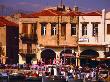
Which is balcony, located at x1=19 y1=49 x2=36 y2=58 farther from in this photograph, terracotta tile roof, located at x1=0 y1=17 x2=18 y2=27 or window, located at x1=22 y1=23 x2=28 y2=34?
terracotta tile roof, located at x1=0 y1=17 x2=18 y2=27

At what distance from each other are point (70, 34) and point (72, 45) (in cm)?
151

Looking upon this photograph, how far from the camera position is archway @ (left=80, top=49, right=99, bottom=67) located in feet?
243

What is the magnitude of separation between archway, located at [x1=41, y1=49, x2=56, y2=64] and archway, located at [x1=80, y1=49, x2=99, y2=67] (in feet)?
13.2

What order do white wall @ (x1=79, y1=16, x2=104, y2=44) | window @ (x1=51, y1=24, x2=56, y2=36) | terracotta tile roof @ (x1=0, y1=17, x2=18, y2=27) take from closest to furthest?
white wall @ (x1=79, y1=16, x2=104, y2=44)
window @ (x1=51, y1=24, x2=56, y2=36)
terracotta tile roof @ (x1=0, y1=17, x2=18, y2=27)

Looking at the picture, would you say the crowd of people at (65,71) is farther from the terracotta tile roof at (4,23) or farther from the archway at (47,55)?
the terracotta tile roof at (4,23)

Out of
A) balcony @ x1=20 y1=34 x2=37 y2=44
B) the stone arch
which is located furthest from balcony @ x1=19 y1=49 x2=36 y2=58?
the stone arch

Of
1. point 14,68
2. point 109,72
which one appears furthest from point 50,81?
point 14,68

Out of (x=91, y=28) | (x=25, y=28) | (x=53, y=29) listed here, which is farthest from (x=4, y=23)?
(x=91, y=28)

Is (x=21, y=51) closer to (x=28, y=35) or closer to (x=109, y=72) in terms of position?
(x=28, y=35)

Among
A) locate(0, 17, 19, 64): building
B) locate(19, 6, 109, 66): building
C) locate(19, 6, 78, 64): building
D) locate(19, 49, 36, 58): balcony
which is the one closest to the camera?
locate(19, 6, 109, 66): building

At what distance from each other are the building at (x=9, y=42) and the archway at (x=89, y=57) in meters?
12.2

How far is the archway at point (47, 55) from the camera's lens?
7694cm

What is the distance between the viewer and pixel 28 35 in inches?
3118

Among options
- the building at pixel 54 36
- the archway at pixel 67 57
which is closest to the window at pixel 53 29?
the building at pixel 54 36
